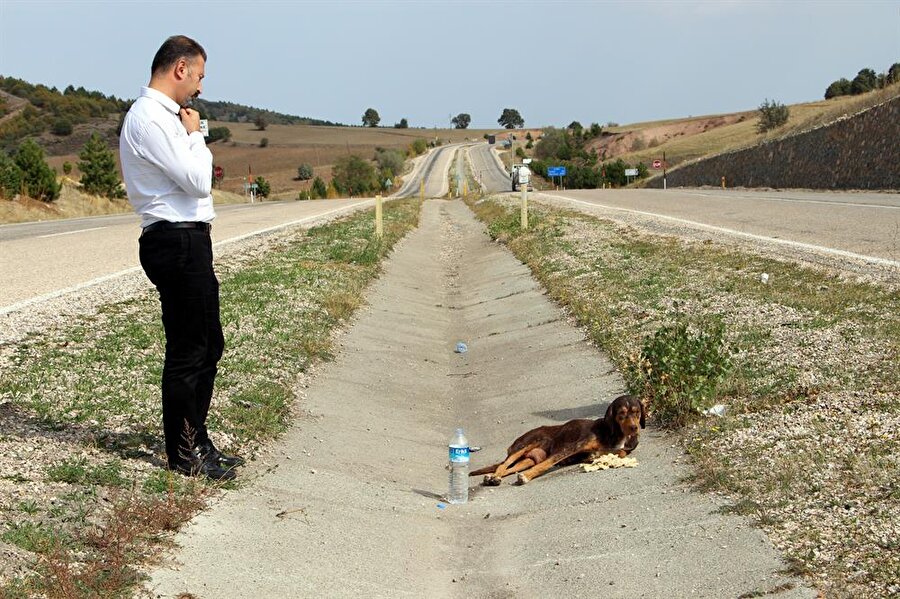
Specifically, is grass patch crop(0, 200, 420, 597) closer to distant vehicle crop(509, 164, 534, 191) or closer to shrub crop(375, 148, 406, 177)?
distant vehicle crop(509, 164, 534, 191)

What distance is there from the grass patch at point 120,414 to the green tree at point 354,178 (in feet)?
263

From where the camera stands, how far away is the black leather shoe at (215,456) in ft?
19.5

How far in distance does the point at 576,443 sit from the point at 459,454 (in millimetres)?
879

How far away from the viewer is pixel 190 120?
543 cm

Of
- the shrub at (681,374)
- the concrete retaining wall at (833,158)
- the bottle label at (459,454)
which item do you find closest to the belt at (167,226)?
the bottle label at (459,454)

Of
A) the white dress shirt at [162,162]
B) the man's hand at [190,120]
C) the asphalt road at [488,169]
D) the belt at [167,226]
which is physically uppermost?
the man's hand at [190,120]

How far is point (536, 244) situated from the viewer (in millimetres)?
20953

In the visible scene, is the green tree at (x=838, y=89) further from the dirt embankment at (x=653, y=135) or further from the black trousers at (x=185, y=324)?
the black trousers at (x=185, y=324)

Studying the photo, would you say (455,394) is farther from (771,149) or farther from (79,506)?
(771,149)

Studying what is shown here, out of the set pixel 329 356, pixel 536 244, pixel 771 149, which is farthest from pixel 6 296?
pixel 771 149

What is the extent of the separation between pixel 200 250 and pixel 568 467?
9.20ft

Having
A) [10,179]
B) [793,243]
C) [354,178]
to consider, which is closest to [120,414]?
[793,243]

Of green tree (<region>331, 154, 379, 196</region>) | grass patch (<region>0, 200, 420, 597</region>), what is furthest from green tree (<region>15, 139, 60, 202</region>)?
green tree (<region>331, 154, 379, 196</region>)

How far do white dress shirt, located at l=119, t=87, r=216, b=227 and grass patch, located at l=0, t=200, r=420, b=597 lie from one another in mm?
1417
